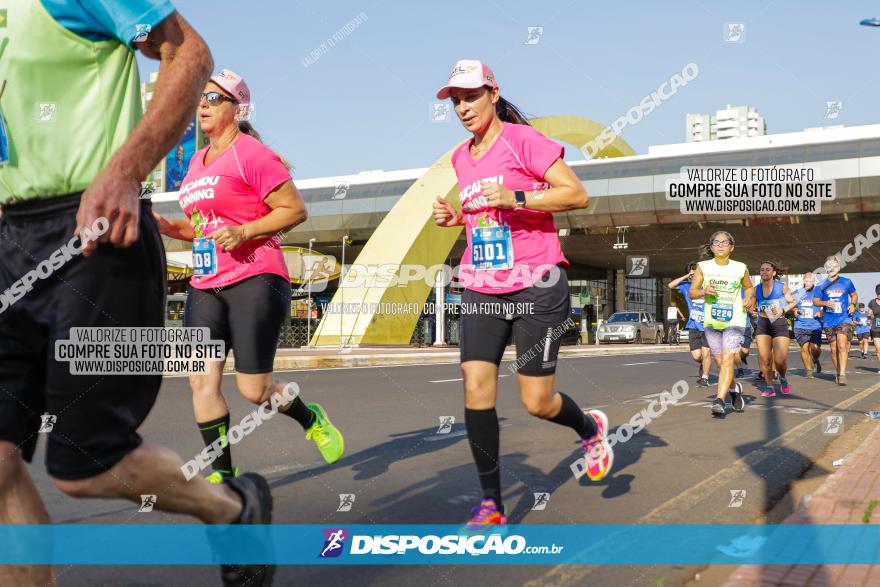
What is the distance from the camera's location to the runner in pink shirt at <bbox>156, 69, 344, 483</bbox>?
4262 millimetres

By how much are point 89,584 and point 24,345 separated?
1.28m

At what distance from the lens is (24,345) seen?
2170 millimetres

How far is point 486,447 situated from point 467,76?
5.62ft

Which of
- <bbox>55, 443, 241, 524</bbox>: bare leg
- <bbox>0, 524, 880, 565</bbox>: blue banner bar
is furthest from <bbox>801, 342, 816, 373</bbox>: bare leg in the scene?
<bbox>55, 443, 241, 524</bbox>: bare leg

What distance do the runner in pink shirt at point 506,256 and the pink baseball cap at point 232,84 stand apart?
3.69ft

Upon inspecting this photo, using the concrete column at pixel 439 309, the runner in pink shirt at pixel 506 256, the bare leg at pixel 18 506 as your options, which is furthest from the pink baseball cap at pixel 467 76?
the concrete column at pixel 439 309

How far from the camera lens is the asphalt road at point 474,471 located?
337 centimetres

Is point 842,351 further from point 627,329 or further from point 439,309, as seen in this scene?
point 627,329

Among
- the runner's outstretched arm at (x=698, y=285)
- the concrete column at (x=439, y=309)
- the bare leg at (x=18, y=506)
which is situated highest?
the runner's outstretched arm at (x=698, y=285)

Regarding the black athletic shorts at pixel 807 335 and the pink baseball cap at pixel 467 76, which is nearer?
the pink baseball cap at pixel 467 76

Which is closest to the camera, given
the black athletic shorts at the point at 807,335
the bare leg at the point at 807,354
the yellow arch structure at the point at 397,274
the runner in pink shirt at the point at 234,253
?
the runner in pink shirt at the point at 234,253

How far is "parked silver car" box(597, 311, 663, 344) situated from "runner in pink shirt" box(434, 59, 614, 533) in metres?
35.3

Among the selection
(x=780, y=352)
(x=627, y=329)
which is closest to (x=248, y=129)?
(x=780, y=352)

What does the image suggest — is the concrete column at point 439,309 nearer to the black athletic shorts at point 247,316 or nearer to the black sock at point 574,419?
the black sock at point 574,419
